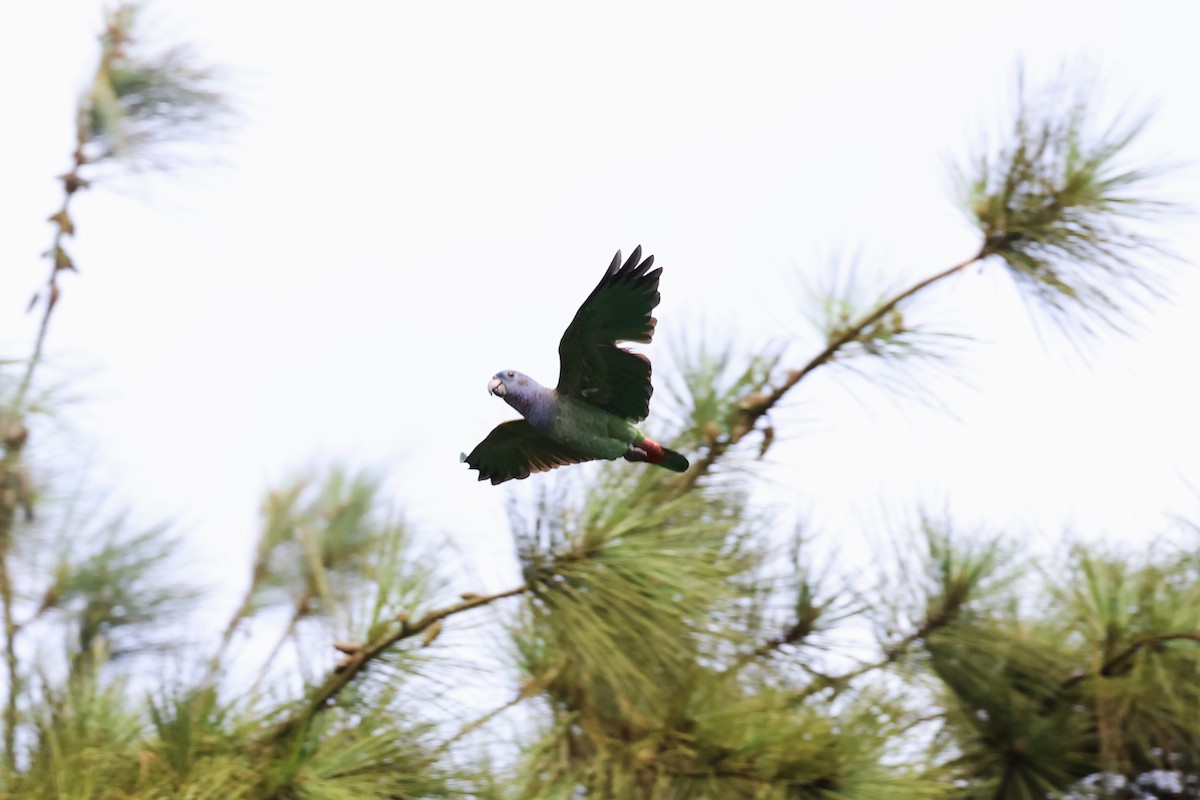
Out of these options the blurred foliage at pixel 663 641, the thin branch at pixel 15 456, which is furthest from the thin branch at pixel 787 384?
the thin branch at pixel 15 456

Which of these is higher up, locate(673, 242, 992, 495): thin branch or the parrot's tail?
locate(673, 242, 992, 495): thin branch

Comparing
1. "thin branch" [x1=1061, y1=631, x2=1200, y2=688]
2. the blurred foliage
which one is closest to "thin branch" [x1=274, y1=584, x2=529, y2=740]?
the blurred foliage

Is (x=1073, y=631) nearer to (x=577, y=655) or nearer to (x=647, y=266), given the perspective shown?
(x=577, y=655)

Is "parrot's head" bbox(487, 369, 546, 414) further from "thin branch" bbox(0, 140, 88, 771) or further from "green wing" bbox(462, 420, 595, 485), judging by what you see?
"thin branch" bbox(0, 140, 88, 771)

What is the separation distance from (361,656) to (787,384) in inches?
27.9

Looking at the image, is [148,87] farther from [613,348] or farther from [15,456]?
[613,348]

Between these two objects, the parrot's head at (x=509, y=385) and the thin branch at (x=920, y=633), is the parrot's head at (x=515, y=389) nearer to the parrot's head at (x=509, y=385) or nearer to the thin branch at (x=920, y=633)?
the parrot's head at (x=509, y=385)

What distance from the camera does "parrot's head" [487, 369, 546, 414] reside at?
0.87 m

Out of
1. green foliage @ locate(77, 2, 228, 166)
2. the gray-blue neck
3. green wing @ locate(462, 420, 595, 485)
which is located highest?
green foliage @ locate(77, 2, 228, 166)

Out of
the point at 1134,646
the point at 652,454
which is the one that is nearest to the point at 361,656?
the point at 652,454

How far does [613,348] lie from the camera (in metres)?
0.92

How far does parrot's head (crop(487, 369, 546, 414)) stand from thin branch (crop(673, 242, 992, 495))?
97 centimetres

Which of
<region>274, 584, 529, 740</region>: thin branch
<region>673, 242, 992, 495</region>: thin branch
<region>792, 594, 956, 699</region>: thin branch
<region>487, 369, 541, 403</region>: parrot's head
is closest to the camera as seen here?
<region>487, 369, 541, 403</region>: parrot's head

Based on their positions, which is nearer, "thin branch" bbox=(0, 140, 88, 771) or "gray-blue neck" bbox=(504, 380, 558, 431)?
"gray-blue neck" bbox=(504, 380, 558, 431)
